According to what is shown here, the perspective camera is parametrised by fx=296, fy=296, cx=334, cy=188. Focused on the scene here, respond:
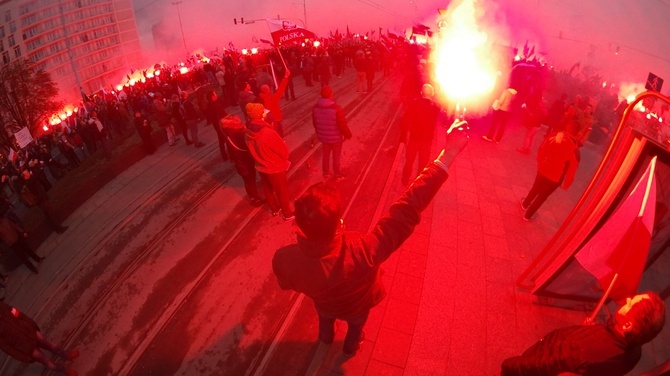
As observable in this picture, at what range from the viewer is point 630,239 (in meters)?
2.76

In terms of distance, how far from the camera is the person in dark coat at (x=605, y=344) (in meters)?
2.29

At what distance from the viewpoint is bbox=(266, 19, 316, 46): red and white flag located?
11.3 meters

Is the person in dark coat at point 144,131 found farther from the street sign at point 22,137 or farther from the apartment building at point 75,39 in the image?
the apartment building at point 75,39

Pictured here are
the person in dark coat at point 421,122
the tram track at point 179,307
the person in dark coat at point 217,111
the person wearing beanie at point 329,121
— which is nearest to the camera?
the tram track at point 179,307

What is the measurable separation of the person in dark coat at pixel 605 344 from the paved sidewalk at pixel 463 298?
52.7 inches

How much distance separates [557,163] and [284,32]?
405 inches

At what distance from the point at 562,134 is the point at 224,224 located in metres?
7.17

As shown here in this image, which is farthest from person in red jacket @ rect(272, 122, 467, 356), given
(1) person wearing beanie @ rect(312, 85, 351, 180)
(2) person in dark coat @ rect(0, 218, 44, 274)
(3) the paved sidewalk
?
(2) person in dark coat @ rect(0, 218, 44, 274)

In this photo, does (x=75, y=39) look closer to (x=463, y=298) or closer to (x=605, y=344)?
(x=463, y=298)

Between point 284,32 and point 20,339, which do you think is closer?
point 20,339

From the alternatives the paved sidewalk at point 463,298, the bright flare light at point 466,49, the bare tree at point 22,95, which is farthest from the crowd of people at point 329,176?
the bare tree at point 22,95

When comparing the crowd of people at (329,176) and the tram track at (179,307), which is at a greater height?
the crowd of people at (329,176)

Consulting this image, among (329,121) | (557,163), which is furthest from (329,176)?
(557,163)

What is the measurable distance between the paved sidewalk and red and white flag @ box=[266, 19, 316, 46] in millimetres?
7939
